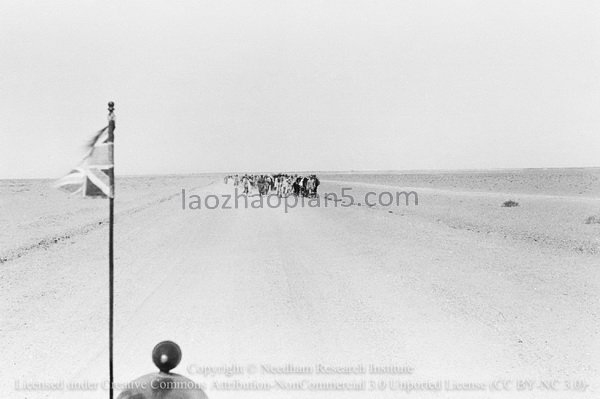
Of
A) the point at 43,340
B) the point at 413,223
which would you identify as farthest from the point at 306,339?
the point at 413,223

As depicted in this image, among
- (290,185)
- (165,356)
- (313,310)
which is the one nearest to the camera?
(165,356)

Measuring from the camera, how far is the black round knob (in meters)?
2.83

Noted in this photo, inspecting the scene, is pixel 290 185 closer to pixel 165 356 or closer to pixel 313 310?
pixel 313 310

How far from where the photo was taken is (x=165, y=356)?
2.84 m

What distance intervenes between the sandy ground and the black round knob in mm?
1868

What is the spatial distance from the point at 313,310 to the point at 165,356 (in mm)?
4415

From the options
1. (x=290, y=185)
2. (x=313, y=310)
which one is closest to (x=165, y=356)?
(x=313, y=310)

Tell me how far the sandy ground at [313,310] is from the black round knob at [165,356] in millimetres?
1868

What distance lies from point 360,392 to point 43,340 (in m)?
3.85

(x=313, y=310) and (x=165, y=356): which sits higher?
(x=165, y=356)

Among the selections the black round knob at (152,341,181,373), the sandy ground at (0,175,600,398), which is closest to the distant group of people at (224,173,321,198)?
the sandy ground at (0,175,600,398)

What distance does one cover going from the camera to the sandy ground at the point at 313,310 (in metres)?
4.95

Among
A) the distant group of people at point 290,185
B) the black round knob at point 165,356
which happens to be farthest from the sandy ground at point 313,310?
the distant group of people at point 290,185

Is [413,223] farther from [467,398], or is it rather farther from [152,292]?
[467,398]
